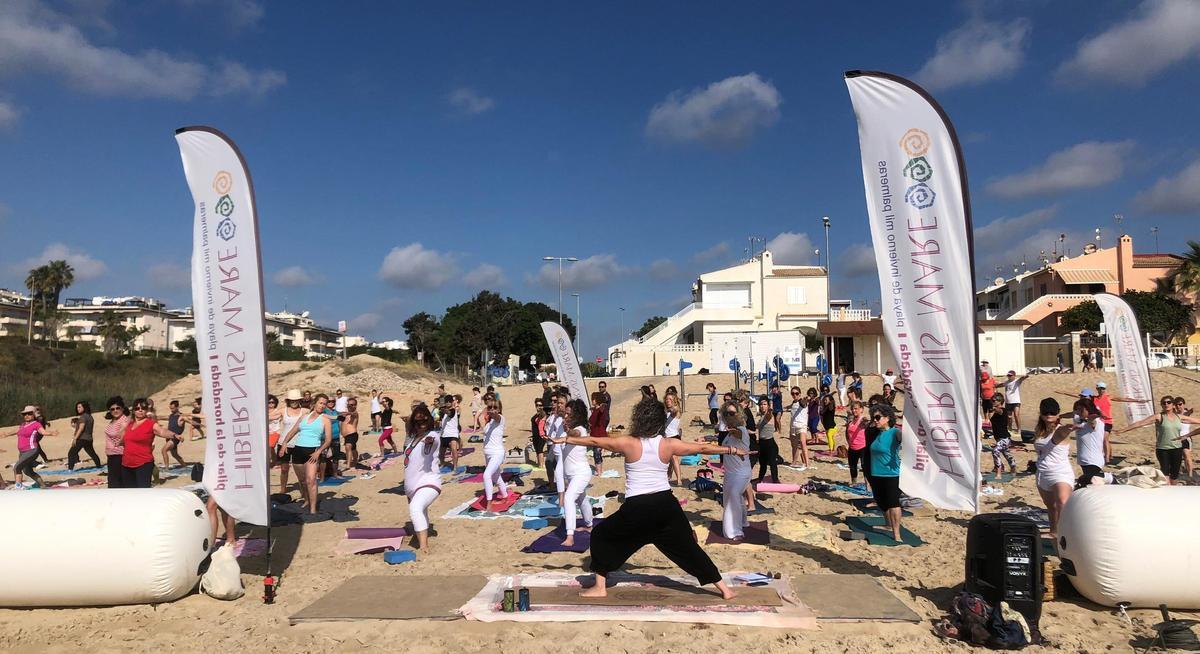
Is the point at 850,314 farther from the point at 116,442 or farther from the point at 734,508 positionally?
the point at 116,442

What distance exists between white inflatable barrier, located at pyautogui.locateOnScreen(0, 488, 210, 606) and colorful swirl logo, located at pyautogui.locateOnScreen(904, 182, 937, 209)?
22.1 feet

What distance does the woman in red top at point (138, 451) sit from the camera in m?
8.14

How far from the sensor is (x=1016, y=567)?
5203 millimetres

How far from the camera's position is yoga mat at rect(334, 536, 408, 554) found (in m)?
7.88

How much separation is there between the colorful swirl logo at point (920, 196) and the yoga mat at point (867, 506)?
16.3ft

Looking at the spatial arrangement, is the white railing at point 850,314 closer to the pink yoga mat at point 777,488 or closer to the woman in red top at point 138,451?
the pink yoga mat at point 777,488

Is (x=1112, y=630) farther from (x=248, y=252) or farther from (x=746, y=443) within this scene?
(x=248, y=252)

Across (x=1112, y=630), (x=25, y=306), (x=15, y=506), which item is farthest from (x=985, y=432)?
(x=25, y=306)

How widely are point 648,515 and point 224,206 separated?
192 inches

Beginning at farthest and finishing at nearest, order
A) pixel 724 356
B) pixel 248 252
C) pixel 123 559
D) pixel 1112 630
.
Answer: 1. pixel 724 356
2. pixel 248 252
3. pixel 123 559
4. pixel 1112 630

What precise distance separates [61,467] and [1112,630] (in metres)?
19.6

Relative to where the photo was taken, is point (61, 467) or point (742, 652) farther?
point (61, 467)

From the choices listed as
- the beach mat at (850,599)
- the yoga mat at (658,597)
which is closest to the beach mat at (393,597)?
the yoga mat at (658,597)

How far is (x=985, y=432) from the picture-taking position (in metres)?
17.7
